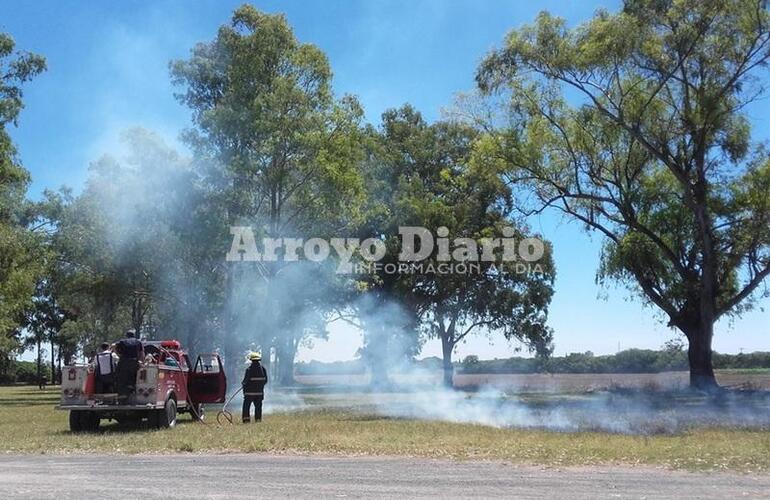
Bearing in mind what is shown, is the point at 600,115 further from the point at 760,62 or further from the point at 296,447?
the point at 296,447

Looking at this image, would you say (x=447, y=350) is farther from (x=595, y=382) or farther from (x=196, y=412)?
(x=196, y=412)

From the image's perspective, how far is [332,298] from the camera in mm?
39469

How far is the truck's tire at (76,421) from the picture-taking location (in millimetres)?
18812

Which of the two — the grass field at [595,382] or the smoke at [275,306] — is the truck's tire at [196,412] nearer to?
Answer: the smoke at [275,306]

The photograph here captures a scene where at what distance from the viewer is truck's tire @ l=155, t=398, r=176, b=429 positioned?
1903cm

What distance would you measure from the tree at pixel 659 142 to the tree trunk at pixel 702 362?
52 mm

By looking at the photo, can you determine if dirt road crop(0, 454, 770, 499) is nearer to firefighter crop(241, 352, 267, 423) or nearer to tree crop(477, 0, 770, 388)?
firefighter crop(241, 352, 267, 423)

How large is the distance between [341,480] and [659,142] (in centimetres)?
2697

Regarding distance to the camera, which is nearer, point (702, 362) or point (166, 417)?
point (166, 417)

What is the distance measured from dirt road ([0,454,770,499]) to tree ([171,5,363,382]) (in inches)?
886

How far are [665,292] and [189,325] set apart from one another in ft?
100

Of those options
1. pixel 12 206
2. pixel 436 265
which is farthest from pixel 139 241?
pixel 436 265

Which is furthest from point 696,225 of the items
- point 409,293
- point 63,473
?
point 63,473

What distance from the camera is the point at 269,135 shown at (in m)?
34.1
